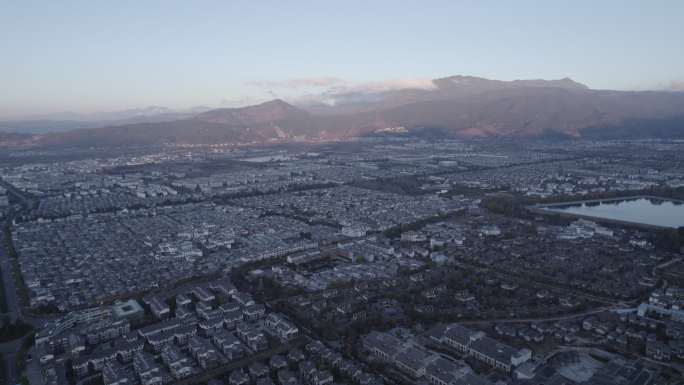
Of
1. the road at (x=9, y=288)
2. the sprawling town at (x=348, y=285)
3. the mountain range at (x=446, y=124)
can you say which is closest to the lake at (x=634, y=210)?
the sprawling town at (x=348, y=285)

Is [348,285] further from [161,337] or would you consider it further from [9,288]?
[9,288]

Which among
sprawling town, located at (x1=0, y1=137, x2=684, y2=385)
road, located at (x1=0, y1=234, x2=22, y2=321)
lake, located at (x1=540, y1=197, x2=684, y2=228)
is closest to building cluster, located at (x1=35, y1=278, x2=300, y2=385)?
sprawling town, located at (x1=0, y1=137, x2=684, y2=385)

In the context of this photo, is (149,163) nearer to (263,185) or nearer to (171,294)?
(263,185)

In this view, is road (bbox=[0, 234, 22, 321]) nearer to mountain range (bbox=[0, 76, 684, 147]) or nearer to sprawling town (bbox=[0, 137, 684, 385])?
sprawling town (bbox=[0, 137, 684, 385])

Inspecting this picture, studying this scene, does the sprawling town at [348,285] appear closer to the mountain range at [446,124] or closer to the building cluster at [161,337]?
the building cluster at [161,337]

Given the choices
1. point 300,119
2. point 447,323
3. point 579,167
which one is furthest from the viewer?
point 300,119

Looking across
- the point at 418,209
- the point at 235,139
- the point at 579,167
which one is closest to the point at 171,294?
the point at 418,209

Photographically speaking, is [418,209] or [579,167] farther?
[579,167]
